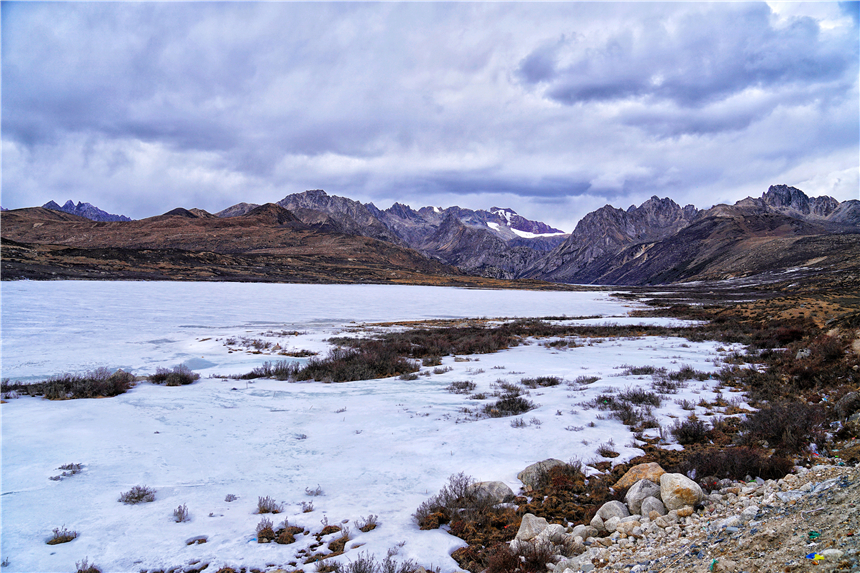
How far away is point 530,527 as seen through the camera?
181 inches

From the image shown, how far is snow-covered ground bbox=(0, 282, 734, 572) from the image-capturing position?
465 cm

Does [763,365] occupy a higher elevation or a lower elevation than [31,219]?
lower

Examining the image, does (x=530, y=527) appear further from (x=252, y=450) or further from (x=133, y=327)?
(x=133, y=327)

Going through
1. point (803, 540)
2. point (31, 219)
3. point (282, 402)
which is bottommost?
point (282, 402)

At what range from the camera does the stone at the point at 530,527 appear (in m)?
4.50

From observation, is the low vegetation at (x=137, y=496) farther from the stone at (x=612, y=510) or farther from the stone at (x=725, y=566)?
the stone at (x=725, y=566)

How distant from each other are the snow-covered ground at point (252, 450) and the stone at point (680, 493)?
2072 mm

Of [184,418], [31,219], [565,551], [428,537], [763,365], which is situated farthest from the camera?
[31,219]

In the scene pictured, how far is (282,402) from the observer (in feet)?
36.0

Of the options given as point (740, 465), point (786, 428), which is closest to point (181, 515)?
point (740, 465)

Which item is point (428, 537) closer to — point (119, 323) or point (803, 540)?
point (803, 540)

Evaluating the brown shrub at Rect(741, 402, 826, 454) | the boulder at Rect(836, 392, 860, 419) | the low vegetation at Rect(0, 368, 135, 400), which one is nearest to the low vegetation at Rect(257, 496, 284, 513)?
the brown shrub at Rect(741, 402, 826, 454)

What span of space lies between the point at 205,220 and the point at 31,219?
224 ft

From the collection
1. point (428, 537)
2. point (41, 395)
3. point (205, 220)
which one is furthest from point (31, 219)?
point (428, 537)
